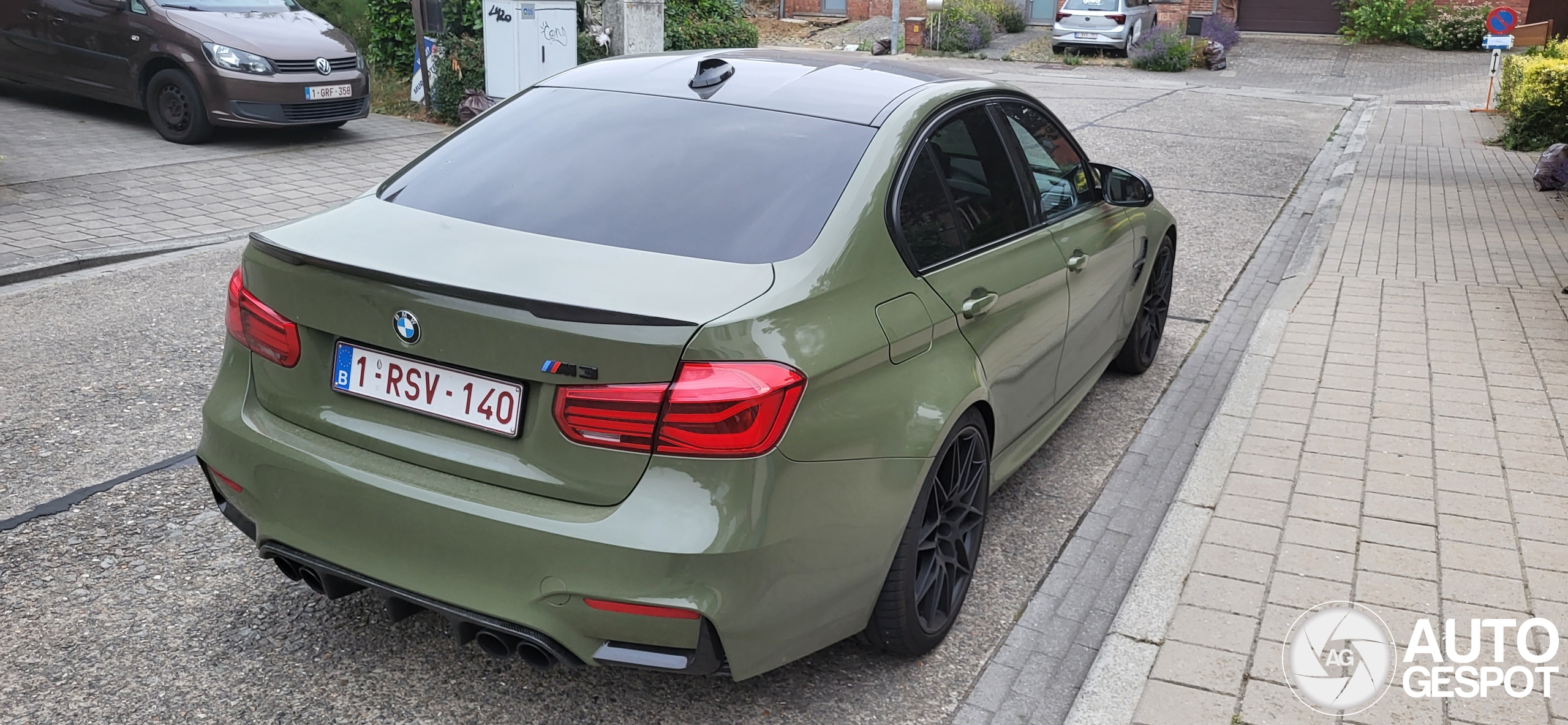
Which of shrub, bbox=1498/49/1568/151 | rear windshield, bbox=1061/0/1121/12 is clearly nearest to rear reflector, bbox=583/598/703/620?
shrub, bbox=1498/49/1568/151

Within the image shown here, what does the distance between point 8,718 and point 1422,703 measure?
11.7 feet

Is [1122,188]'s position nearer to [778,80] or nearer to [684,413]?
[778,80]

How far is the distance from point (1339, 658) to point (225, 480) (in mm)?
3025

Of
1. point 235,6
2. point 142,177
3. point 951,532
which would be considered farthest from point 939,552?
point 235,6

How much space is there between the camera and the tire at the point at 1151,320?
5.76 meters

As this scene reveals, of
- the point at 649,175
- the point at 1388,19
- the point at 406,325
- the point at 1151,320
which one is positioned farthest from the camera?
the point at 1388,19

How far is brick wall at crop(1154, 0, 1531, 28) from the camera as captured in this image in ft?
93.8

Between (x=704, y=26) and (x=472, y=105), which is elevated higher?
(x=704, y=26)

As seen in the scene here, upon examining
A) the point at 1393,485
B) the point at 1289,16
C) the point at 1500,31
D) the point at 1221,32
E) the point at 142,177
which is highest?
the point at 1289,16

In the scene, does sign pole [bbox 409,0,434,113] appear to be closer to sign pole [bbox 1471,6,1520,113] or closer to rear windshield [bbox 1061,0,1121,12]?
sign pole [bbox 1471,6,1520,113]

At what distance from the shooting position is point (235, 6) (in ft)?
37.5

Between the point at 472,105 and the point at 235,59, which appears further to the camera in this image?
the point at 472,105

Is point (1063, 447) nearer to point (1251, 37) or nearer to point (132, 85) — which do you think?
point (132, 85)

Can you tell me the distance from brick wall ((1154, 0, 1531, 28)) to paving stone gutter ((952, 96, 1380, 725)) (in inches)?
1009
